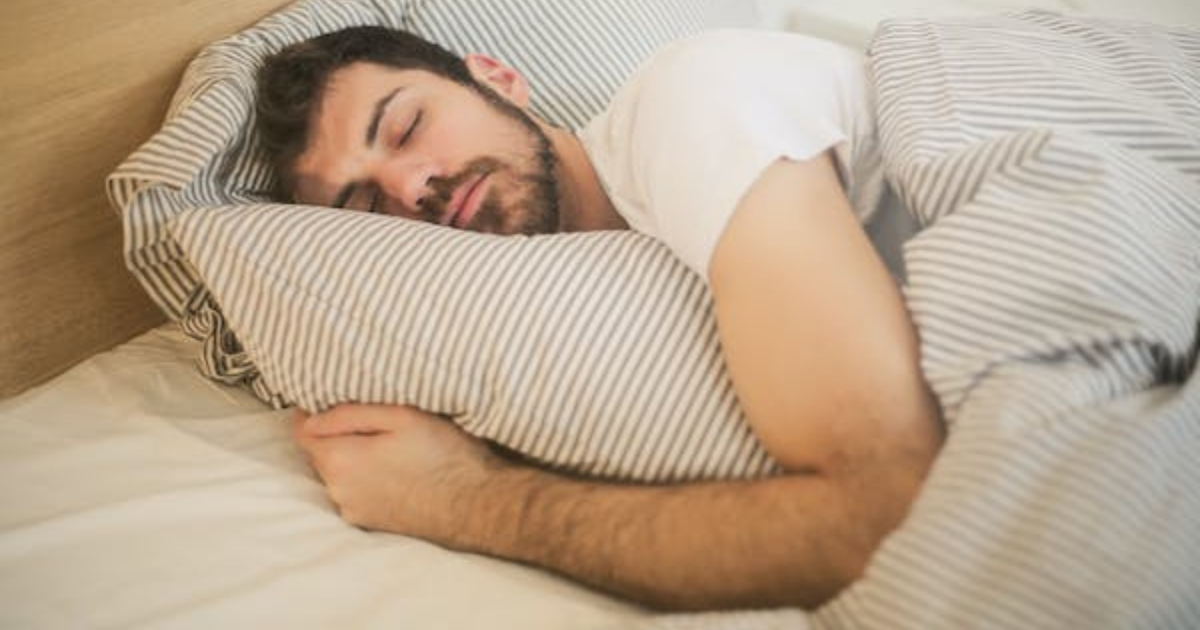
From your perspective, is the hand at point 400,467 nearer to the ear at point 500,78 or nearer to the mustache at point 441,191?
the mustache at point 441,191

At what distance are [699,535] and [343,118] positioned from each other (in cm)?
67

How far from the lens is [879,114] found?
2.48ft

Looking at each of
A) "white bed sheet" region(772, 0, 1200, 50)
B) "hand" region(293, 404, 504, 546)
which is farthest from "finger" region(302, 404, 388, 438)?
"white bed sheet" region(772, 0, 1200, 50)

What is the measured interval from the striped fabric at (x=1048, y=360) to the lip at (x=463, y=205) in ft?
1.51

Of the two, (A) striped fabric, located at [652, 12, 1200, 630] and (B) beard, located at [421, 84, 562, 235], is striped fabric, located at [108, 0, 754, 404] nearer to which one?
(B) beard, located at [421, 84, 562, 235]

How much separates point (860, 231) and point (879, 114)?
0.18 m

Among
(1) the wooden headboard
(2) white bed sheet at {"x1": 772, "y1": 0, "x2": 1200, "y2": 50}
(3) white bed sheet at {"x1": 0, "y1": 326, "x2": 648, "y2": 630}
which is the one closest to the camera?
(3) white bed sheet at {"x1": 0, "y1": 326, "x2": 648, "y2": 630}

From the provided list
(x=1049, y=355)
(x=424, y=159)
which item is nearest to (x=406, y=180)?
(x=424, y=159)

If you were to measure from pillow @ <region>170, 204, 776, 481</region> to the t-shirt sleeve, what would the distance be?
0.06 meters

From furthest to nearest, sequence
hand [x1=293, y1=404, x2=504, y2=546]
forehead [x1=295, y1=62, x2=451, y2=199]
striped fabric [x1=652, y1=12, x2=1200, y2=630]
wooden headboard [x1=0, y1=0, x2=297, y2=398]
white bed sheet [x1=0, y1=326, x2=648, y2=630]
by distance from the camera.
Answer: forehead [x1=295, y1=62, x2=451, y2=199] → wooden headboard [x1=0, y1=0, x2=297, y2=398] → hand [x1=293, y1=404, x2=504, y2=546] → white bed sheet [x1=0, y1=326, x2=648, y2=630] → striped fabric [x1=652, y1=12, x2=1200, y2=630]

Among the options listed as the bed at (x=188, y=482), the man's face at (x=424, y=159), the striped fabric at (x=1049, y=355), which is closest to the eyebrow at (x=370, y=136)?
the man's face at (x=424, y=159)

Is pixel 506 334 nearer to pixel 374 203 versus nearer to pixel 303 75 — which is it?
pixel 374 203

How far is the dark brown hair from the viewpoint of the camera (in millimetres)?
932

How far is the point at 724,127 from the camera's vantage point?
25.7 inches
